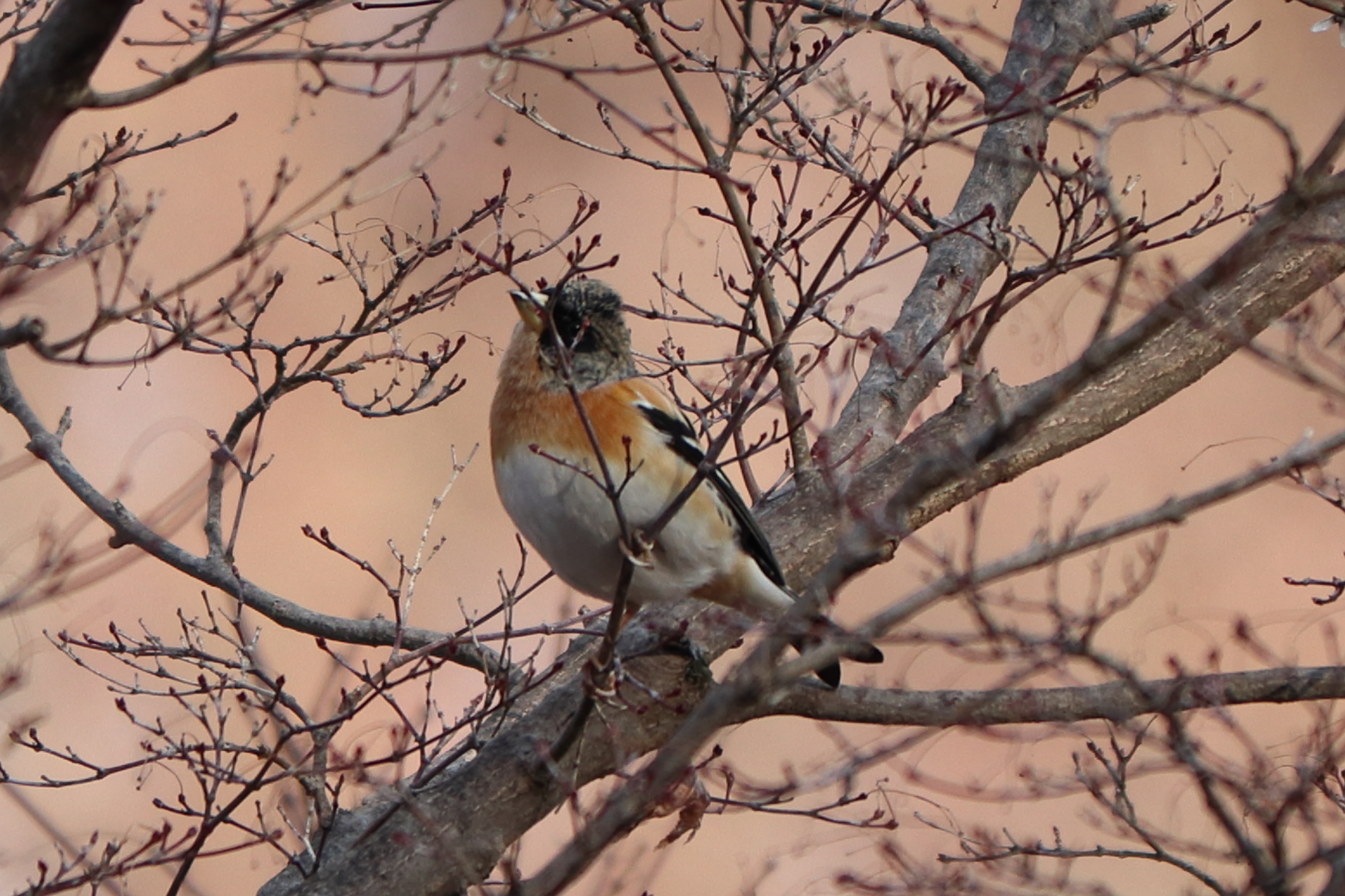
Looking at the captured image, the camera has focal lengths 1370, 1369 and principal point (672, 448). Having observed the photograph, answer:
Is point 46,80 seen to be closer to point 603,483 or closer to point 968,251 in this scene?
point 603,483

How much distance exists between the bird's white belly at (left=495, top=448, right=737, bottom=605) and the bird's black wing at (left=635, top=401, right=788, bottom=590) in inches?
3.3

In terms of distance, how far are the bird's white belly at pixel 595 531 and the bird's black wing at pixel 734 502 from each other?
0.08m

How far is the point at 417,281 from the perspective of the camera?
9945 millimetres

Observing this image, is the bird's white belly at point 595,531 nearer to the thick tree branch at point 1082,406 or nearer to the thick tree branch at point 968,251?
the thick tree branch at point 1082,406

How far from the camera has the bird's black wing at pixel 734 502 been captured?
405cm

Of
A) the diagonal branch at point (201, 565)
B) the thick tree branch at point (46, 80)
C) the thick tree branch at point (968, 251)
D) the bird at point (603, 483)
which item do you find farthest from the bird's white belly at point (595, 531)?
the thick tree branch at point (46, 80)

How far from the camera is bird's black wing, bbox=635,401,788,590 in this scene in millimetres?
4055

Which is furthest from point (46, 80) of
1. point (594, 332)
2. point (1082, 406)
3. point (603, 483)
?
point (1082, 406)

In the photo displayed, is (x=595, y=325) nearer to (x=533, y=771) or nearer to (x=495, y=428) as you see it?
(x=495, y=428)

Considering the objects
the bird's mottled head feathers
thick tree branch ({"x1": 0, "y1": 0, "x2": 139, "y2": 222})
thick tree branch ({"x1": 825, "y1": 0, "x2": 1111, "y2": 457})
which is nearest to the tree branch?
thick tree branch ({"x1": 825, "y1": 0, "x2": 1111, "y2": 457})

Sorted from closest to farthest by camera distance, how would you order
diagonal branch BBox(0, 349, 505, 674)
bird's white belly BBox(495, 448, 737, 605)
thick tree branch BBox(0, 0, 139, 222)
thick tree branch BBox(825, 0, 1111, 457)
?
thick tree branch BBox(0, 0, 139, 222), bird's white belly BBox(495, 448, 737, 605), diagonal branch BBox(0, 349, 505, 674), thick tree branch BBox(825, 0, 1111, 457)

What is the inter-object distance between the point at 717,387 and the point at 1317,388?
2.47m

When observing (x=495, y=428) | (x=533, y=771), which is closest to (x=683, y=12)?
(x=495, y=428)

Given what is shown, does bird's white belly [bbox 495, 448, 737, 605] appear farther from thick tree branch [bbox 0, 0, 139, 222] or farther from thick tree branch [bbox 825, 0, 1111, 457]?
thick tree branch [bbox 0, 0, 139, 222]
